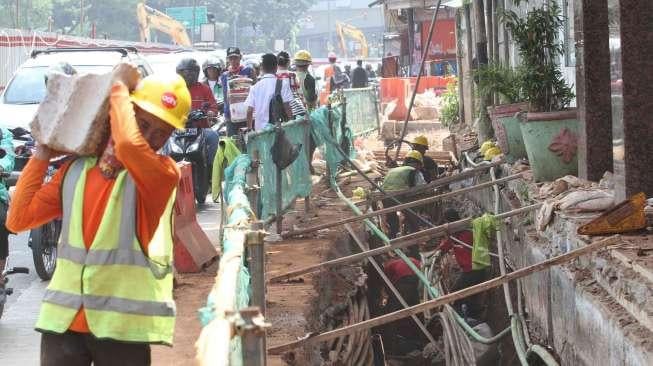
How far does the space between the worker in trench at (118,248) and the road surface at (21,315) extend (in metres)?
3.49

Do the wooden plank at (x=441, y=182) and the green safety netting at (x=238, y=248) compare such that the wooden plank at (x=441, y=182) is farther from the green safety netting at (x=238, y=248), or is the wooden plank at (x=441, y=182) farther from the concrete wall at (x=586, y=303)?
the green safety netting at (x=238, y=248)

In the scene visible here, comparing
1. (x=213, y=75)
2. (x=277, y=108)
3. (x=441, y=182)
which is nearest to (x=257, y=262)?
(x=441, y=182)

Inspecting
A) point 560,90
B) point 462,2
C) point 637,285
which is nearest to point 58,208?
point 637,285

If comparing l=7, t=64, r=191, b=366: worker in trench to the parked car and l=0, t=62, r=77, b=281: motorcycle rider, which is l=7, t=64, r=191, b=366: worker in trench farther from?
the parked car

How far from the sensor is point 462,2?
78.1 feet

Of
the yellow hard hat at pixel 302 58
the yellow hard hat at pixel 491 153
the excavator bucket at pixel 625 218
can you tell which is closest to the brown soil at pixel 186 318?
the excavator bucket at pixel 625 218

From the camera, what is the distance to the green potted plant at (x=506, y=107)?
1280cm

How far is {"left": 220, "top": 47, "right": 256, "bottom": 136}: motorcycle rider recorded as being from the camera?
1532 centimetres

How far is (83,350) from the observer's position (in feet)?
14.9

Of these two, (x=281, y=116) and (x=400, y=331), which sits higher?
(x=281, y=116)

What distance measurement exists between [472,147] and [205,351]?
1493cm

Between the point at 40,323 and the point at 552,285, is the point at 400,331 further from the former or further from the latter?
the point at 40,323

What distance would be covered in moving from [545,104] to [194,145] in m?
4.27

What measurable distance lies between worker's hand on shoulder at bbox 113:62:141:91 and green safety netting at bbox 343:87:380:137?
818 inches
